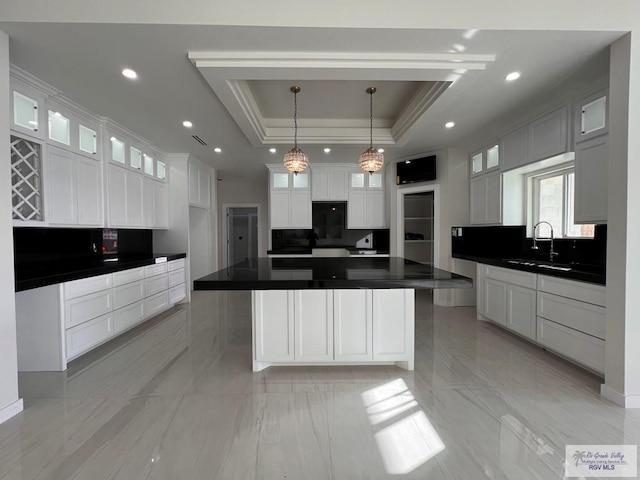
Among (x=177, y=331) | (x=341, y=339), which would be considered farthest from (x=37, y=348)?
(x=341, y=339)

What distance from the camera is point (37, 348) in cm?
254

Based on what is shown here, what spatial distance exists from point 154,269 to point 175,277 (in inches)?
25.0

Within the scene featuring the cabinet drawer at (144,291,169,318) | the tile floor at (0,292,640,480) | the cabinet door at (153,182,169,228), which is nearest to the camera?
the tile floor at (0,292,640,480)

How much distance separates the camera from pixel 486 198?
13.5ft

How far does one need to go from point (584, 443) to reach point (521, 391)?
55 cm

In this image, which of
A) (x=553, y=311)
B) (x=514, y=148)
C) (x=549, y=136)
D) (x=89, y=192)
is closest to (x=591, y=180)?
(x=549, y=136)

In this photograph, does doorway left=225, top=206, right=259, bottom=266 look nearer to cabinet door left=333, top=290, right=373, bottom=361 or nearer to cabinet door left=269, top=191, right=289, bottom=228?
cabinet door left=269, top=191, right=289, bottom=228

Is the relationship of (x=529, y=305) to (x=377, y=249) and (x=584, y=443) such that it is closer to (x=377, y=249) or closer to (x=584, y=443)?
(x=584, y=443)

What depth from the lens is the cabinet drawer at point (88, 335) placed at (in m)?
2.63

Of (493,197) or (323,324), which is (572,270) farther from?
(323,324)

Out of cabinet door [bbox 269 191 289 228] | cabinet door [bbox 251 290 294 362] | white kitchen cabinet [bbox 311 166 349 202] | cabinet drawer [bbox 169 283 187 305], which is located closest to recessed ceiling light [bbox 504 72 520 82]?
cabinet door [bbox 251 290 294 362]

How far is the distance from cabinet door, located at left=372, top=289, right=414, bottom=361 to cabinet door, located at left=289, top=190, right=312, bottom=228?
3.62 metres

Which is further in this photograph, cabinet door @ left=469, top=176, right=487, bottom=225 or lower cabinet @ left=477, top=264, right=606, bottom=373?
cabinet door @ left=469, top=176, right=487, bottom=225

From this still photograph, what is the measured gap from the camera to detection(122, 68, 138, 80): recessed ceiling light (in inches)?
94.3
